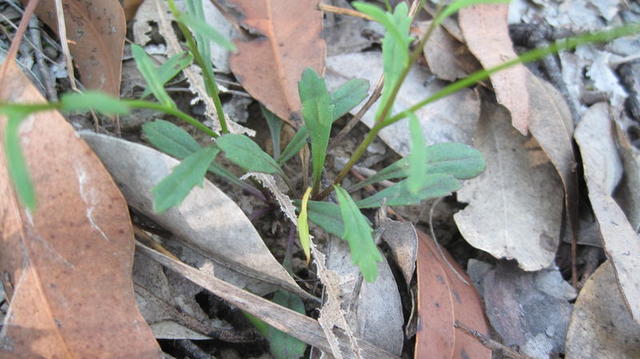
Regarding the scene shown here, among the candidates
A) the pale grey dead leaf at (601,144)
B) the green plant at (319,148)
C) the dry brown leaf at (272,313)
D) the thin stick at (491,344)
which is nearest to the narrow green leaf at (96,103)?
the green plant at (319,148)

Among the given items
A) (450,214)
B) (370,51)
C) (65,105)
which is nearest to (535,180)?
(450,214)

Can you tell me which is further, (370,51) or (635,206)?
(370,51)

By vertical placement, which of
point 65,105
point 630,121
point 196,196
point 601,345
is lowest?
point 601,345

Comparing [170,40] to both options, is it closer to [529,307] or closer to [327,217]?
[327,217]

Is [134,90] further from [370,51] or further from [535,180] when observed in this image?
[535,180]

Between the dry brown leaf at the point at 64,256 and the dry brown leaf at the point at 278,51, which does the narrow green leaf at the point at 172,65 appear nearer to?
the dry brown leaf at the point at 64,256

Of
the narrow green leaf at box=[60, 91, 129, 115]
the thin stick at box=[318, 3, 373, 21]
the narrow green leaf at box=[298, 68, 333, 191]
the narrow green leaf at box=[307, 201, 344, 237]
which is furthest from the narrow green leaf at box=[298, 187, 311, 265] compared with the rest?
the thin stick at box=[318, 3, 373, 21]

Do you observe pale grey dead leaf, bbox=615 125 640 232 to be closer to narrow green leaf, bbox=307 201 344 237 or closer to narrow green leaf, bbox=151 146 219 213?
narrow green leaf, bbox=307 201 344 237

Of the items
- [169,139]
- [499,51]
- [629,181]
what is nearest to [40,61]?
[169,139]

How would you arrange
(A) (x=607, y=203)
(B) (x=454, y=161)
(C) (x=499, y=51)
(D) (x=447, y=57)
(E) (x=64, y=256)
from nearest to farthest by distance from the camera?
(E) (x=64, y=256)
(B) (x=454, y=161)
(A) (x=607, y=203)
(C) (x=499, y=51)
(D) (x=447, y=57)
